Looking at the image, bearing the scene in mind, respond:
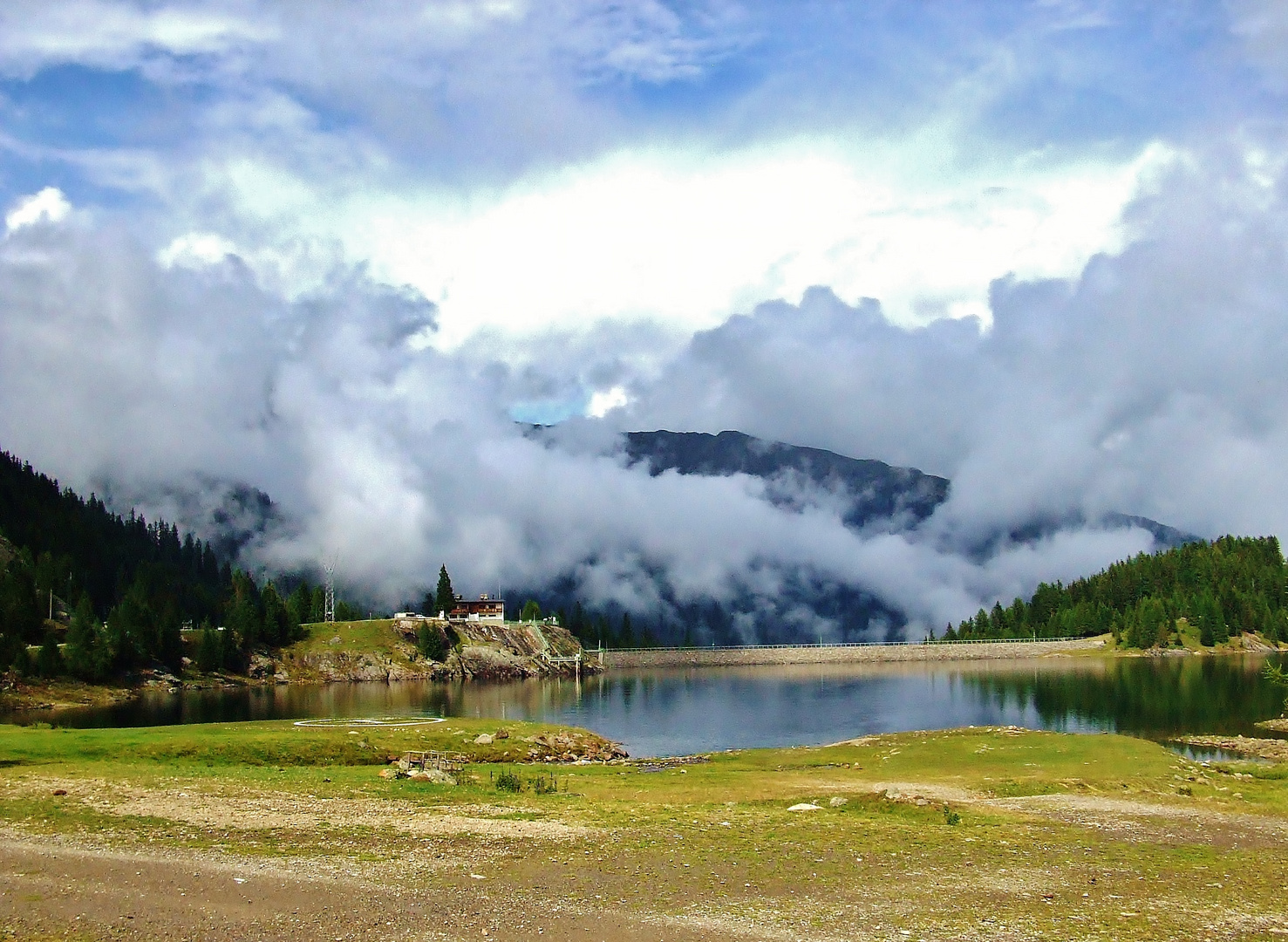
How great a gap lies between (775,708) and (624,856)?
125 m

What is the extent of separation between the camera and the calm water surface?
112812 mm

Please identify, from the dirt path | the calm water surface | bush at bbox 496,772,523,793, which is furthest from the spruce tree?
the dirt path

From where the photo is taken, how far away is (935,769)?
6994 centimetres

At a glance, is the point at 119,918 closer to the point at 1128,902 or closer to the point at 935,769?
the point at 1128,902

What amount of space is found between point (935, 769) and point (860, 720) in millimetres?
60684

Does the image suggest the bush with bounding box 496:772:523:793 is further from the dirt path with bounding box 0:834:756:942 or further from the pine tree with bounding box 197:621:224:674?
the pine tree with bounding box 197:621:224:674

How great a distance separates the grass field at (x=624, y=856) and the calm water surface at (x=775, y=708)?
48.0m

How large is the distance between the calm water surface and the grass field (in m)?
48.0

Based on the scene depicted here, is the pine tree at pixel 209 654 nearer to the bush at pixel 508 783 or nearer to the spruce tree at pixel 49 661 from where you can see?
the spruce tree at pixel 49 661

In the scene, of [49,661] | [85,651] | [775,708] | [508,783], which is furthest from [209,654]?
[508,783]

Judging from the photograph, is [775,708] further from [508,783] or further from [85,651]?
[508,783]

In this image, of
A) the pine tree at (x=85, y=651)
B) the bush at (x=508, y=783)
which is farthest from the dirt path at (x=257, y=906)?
the pine tree at (x=85, y=651)

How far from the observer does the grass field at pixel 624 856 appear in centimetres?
2648

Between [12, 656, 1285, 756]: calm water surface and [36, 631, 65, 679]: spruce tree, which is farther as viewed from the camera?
[36, 631, 65, 679]: spruce tree
